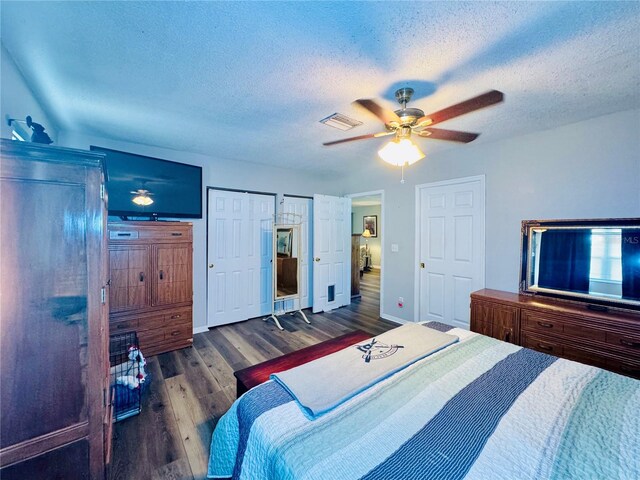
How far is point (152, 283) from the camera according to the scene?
2.87m

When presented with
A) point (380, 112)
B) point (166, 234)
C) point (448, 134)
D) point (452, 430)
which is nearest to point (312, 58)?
point (380, 112)

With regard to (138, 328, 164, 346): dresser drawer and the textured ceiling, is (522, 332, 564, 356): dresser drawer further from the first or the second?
(138, 328, 164, 346): dresser drawer

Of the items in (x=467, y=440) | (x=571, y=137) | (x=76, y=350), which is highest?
(x=571, y=137)

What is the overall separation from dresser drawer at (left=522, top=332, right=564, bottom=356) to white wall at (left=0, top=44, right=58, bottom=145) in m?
4.15

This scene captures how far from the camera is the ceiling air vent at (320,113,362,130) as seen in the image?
2.35m

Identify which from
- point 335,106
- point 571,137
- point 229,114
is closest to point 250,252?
point 229,114

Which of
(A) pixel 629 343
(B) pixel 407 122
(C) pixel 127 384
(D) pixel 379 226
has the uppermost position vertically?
(B) pixel 407 122

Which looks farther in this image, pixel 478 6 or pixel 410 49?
pixel 410 49

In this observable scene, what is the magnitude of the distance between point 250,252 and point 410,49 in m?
3.29

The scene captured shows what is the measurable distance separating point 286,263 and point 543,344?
317cm

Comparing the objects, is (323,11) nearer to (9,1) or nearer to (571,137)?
(9,1)

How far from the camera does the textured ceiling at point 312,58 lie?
1.24m

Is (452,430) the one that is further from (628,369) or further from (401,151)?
(628,369)

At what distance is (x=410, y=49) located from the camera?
1463 mm
